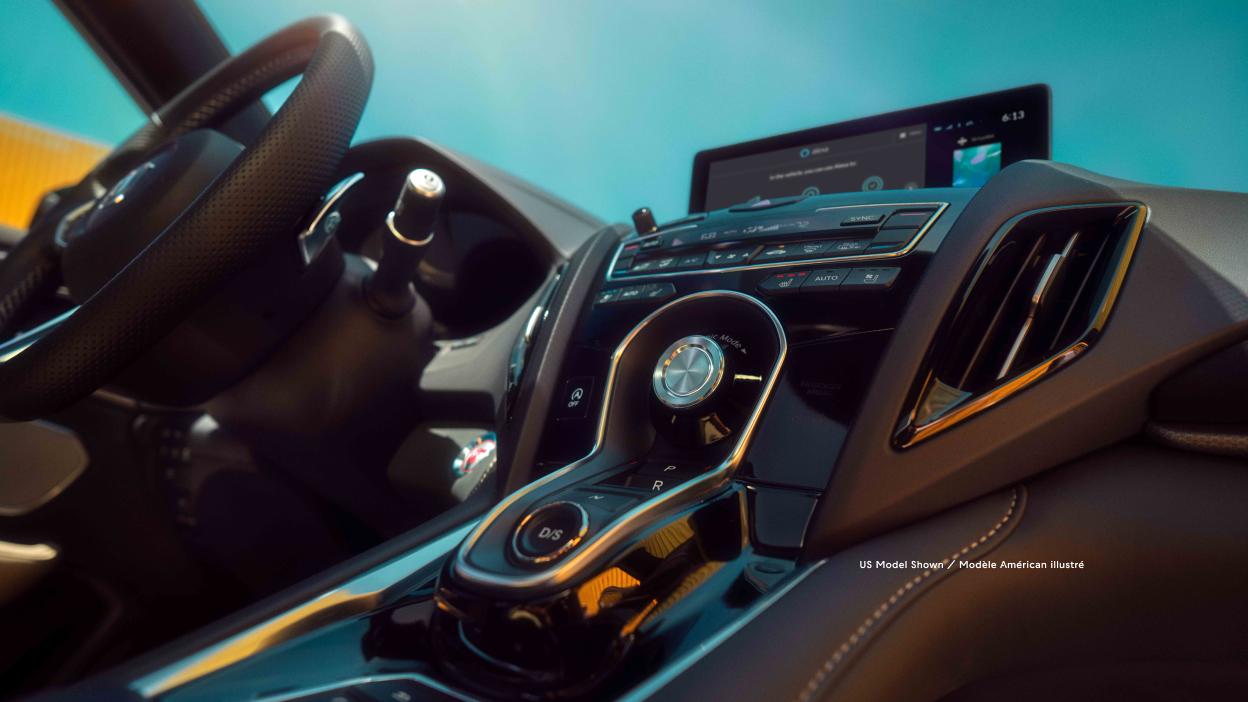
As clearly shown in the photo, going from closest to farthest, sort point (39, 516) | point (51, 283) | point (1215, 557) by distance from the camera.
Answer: point (1215, 557) → point (51, 283) → point (39, 516)

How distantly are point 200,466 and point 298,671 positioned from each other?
834mm

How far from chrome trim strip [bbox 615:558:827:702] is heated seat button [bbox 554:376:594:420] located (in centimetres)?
28

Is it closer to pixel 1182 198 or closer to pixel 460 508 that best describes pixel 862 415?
pixel 1182 198

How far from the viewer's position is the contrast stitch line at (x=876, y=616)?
36 cm

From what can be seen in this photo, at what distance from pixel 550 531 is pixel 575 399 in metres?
0.23

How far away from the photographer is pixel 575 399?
0.67m

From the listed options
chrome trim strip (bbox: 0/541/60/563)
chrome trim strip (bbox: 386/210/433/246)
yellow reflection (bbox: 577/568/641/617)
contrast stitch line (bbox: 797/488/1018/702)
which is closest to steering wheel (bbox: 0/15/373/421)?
chrome trim strip (bbox: 386/210/433/246)

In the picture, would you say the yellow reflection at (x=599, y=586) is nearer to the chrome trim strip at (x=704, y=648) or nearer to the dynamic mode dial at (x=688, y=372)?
the chrome trim strip at (x=704, y=648)

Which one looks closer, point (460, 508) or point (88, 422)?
point (460, 508)

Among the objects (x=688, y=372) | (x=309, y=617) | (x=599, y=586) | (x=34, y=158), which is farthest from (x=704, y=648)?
(x=34, y=158)

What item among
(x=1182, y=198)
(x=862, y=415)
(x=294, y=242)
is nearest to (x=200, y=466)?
(x=294, y=242)

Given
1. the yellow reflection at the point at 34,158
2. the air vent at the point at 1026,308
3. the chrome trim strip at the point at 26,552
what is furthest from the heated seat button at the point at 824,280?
the yellow reflection at the point at 34,158

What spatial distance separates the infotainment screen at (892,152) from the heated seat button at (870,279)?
0.29 metres

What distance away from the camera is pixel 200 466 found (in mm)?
1122
